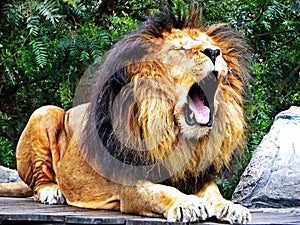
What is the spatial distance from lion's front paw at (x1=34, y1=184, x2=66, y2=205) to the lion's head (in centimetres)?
58

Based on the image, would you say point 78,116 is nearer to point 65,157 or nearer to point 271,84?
Result: point 65,157

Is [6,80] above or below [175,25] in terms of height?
below

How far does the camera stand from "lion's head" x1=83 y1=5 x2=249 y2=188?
304 cm

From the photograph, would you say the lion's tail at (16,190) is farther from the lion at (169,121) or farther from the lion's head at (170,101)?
the lion's head at (170,101)

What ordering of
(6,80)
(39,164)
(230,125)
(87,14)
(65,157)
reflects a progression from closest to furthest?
(230,125), (65,157), (39,164), (87,14), (6,80)

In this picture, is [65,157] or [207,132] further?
[65,157]

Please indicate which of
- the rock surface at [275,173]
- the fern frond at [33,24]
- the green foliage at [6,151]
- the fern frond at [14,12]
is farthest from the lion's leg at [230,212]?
the green foliage at [6,151]

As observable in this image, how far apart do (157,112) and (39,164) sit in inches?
50.3

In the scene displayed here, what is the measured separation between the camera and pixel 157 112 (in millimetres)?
3027

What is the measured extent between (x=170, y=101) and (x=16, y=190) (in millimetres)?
1772

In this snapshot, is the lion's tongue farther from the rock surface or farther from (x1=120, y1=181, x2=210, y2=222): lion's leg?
the rock surface

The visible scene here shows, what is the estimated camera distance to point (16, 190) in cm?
447

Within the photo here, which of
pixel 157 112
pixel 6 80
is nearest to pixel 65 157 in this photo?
pixel 157 112

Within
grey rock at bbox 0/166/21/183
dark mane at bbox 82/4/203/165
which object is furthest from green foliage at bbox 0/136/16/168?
dark mane at bbox 82/4/203/165
